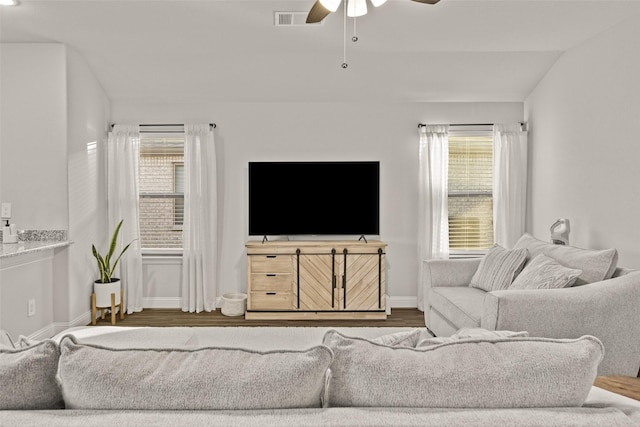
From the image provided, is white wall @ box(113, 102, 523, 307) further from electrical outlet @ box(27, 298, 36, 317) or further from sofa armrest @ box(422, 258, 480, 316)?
electrical outlet @ box(27, 298, 36, 317)

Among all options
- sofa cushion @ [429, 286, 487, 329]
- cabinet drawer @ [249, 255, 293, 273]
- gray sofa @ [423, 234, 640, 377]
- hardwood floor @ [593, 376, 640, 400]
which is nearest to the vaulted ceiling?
cabinet drawer @ [249, 255, 293, 273]

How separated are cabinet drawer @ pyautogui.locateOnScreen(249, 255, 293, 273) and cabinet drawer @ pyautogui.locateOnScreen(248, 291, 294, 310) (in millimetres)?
238

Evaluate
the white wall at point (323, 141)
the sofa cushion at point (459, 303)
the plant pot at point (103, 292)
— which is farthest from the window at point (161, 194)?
the sofa cushion at point (459, 303)

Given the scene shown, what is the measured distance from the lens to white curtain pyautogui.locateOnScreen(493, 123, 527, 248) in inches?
206

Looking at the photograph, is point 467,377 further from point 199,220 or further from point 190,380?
point 199,220

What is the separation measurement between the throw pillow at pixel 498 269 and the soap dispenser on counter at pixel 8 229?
4.04 m

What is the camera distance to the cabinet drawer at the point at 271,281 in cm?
484

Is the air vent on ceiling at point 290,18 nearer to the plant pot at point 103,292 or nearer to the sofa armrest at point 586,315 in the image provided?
the sofa armrest at point 586,315

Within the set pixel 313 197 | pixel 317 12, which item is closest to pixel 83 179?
pixel 313 197

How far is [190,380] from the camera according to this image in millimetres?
1026

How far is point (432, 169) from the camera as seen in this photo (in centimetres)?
523

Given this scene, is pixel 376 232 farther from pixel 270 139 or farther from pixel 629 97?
pixel 629 97

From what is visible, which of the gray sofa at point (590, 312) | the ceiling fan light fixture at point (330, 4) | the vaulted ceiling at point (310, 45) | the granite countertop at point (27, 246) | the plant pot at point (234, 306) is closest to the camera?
the gray sofa at point (590, 312)

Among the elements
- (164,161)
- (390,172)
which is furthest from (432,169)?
(164,161)
